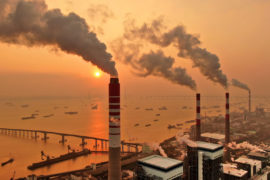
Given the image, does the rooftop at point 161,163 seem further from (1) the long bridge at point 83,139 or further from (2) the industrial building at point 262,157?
(1) the long bridge at point 83,139

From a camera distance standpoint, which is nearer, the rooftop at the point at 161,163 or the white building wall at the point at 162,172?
the white building wall at the point at 162,172

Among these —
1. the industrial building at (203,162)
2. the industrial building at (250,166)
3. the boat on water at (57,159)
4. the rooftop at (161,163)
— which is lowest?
the boat on water at (57,159)

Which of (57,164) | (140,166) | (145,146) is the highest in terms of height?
(140,166)

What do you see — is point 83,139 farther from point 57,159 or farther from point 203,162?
point 203,162

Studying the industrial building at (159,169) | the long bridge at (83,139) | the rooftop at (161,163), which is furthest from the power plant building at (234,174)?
the long bridge at (83,139)

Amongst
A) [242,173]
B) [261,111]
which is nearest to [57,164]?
[242,173]

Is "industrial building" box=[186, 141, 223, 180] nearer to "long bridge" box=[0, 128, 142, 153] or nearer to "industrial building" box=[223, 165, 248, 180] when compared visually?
"industrial building" box=[223, 165, 248, 180]

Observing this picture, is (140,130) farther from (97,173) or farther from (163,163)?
(163,163)

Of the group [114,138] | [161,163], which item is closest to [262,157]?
[161,163]
